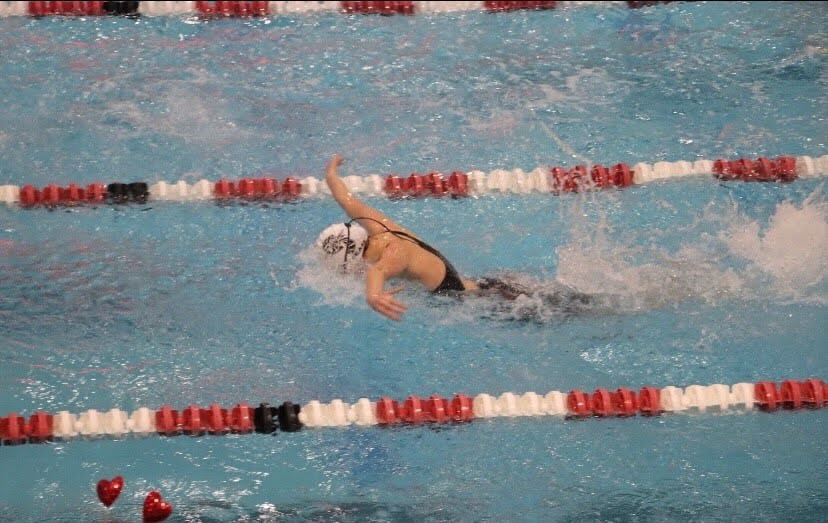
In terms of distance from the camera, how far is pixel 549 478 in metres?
3.60

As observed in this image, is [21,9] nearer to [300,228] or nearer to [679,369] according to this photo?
[300,228]

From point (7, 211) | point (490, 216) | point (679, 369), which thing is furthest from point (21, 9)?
point (679, 369)

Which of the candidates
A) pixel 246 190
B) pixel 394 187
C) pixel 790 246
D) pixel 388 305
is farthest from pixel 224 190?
pixel 790 246

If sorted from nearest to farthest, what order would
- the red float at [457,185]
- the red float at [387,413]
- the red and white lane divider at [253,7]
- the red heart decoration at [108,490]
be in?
1. the red heart decoration at [108,490]
2. the red float at [387,413]
3. the red float at [457,185]
4. the red and white lane divider at [253,7]

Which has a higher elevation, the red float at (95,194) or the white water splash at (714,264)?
the red float at (95,194)

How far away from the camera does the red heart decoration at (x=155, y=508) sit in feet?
10.8

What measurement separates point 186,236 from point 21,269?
0.61 meters

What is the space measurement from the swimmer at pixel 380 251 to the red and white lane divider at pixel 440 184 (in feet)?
1.87

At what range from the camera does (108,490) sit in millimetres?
3234

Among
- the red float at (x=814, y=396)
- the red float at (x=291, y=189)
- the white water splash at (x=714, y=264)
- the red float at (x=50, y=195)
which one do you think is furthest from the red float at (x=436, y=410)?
the red float at (x=50, y=195)

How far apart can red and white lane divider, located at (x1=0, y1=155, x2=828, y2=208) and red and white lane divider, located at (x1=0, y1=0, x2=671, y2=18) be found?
1.36 meters

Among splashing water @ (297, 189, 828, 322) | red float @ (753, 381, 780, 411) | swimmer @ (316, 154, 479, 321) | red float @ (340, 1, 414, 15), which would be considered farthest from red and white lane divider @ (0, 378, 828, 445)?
red float @ (340, 1, 414, 15)

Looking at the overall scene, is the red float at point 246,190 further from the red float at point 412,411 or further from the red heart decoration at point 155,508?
the red heart decoration at point 155,508

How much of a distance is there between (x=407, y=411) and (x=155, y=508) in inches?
32.0
